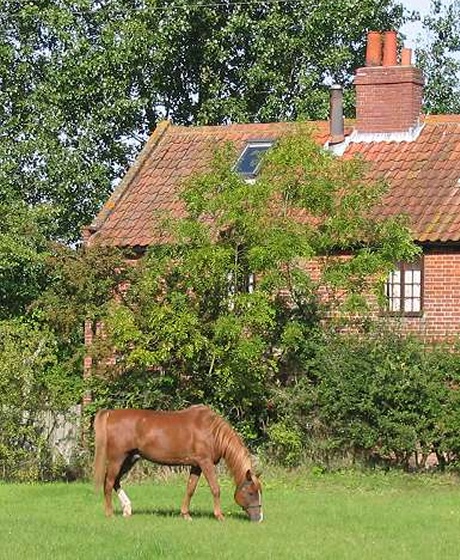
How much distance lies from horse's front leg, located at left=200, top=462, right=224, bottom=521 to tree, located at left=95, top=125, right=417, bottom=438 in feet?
20.9

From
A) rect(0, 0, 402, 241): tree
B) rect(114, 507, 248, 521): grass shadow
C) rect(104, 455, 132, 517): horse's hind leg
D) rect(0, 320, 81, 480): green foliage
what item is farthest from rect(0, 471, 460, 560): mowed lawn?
rect(0, 0, 402, 241): tree

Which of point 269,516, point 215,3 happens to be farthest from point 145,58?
point 269,516

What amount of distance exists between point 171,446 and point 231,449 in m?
0.94

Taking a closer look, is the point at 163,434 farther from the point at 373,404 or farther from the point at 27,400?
the point at 27,400

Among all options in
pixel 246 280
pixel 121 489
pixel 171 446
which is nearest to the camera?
pixel 171 446

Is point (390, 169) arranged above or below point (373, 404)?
above

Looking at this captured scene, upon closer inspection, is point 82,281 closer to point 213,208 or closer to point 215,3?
point 213,208

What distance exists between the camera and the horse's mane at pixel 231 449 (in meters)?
20.6

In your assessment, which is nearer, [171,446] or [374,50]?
[171,446]

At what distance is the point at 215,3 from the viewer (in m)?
43.3

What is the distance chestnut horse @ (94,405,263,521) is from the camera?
20688mm

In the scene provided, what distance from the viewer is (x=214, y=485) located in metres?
20.6

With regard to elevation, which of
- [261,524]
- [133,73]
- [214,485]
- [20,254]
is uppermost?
[133,73]

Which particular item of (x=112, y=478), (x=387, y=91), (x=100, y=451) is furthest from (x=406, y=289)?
(x=112, y=478)
